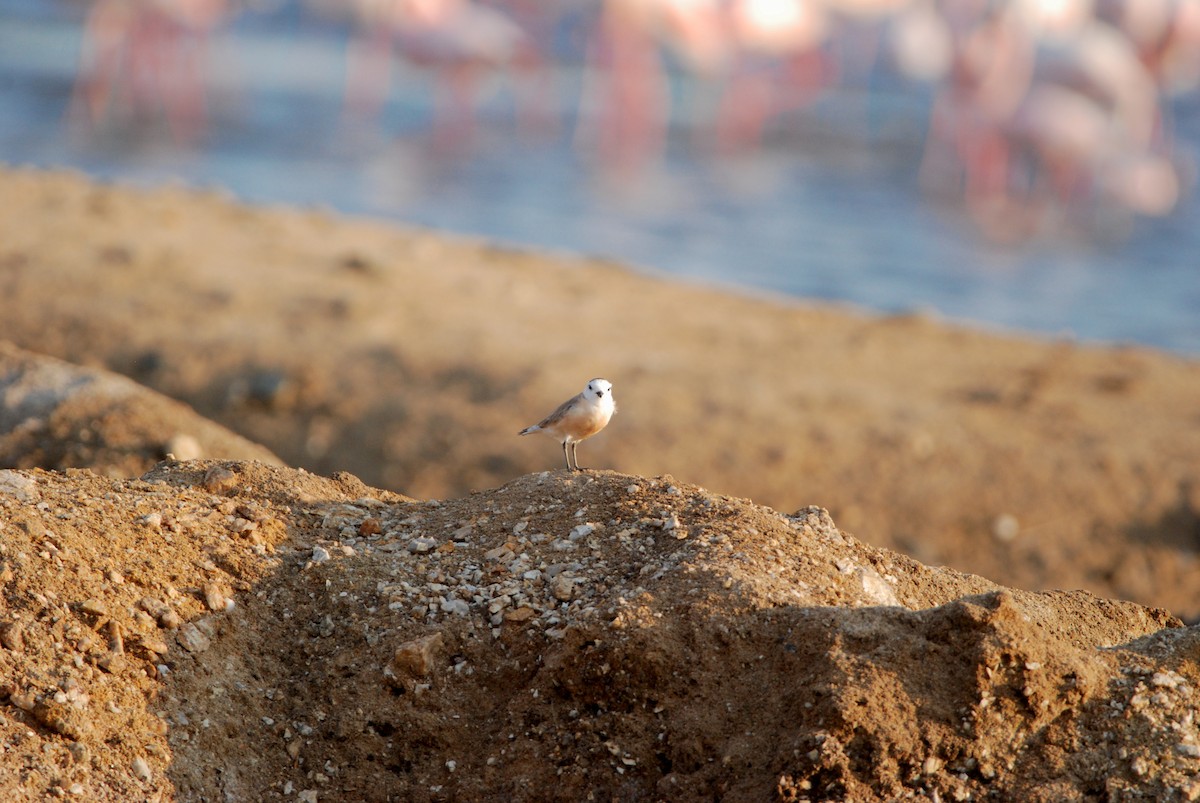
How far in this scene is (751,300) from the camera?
886 centimetres

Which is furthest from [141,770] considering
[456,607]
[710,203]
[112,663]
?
[710,203]

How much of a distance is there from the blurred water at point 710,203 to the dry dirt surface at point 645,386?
2604 millimetres

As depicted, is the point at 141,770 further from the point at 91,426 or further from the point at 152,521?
the point at 91,426

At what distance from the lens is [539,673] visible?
2.61m

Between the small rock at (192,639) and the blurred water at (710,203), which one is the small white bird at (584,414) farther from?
the blurred water at (710,203)

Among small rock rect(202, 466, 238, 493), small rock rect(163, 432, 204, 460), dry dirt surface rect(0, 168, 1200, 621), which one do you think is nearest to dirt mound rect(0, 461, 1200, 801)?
small rock rect(202, 466, 238, 493)

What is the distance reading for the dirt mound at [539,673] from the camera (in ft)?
7.97

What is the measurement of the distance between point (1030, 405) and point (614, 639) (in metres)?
5.13

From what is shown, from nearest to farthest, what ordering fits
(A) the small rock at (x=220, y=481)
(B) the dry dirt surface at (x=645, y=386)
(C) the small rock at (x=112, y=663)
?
(C) the small rock at (x=112, y=663), (A) the small rock at (x=220, y=481), (B) the dry dirt surface at (x=645, y=386)

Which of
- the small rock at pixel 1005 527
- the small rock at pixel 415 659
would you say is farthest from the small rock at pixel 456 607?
the small rock at pixel 1005 527

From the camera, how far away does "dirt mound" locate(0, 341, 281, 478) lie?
418 cm

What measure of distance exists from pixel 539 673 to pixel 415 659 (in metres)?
0.25

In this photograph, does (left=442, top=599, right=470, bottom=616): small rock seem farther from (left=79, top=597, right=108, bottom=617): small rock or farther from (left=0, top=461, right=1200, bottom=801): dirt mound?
(left=79, top=597, right=108, bottom=617): small rock

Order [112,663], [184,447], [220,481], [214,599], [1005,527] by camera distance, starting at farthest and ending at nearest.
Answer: [1005,527], [184,447], [220,481], [214,599], [112,663]
